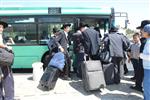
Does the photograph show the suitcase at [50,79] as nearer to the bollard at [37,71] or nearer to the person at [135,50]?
the bollard at [37,71]

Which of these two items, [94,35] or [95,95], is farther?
[94,35]

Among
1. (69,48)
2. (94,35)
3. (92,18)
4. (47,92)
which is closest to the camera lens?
(47,92)

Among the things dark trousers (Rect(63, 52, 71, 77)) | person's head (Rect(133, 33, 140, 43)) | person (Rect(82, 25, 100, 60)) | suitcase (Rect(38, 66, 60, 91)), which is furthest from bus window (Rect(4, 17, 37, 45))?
person's head (Rect(133, 33, 140, 43))

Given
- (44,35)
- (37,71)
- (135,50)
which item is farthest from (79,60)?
(44,35)

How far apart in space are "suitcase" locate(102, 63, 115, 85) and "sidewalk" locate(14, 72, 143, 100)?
0.57 feet

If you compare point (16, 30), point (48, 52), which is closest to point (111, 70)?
point (48, 52)

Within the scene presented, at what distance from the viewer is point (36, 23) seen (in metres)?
11.6

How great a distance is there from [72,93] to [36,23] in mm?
4215

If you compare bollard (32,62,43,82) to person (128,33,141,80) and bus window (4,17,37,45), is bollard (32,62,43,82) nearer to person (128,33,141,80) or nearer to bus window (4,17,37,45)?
bus window (4,17,37,45)

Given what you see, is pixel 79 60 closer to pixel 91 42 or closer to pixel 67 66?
pixel 67 66

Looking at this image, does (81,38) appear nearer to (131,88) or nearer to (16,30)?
(131,88)

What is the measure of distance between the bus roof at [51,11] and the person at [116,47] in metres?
2.91

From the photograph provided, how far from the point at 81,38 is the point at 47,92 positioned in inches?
76.7

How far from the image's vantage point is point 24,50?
37.9 feet
